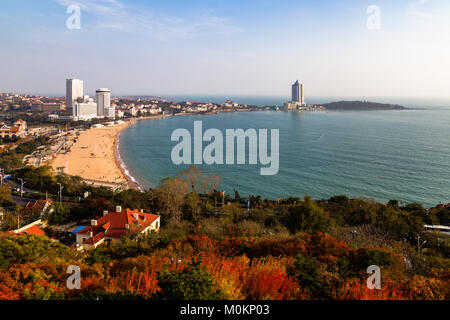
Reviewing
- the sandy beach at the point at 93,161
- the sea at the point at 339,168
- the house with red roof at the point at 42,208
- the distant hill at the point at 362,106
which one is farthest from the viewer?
the distant hill at the point at 362,106

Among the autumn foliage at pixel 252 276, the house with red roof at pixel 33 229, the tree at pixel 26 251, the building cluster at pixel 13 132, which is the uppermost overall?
the building cluster at pixel 13 132

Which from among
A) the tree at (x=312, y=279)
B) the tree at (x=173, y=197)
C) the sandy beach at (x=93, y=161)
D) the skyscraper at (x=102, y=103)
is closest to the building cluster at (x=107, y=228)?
the tree at (x=173, y=197)

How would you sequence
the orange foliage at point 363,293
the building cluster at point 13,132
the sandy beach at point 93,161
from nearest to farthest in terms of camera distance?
1. the orange foliage at point 363,293
2. the sandy beach at point 93,161
3. the building cluster at point 13,132

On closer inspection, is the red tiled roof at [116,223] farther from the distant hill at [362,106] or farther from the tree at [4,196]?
the distant hill at [362,106]

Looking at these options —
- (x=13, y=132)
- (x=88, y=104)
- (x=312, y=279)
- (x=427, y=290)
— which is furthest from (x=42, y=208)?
(x=88, y=104)

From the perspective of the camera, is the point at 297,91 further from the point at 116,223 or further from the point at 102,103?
the point at 116,223

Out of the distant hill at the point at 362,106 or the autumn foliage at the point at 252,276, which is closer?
the autumn foliage at the point at 252,276

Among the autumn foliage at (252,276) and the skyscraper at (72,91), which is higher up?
the skyscraper at (72,91)
